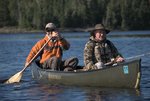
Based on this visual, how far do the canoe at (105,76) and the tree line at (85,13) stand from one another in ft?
276

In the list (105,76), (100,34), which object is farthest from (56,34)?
(105,76)

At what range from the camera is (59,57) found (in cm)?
1817

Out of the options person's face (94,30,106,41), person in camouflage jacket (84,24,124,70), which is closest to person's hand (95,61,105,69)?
person in camouflage jacket (84,24,124,70)

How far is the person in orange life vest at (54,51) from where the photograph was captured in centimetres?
1789

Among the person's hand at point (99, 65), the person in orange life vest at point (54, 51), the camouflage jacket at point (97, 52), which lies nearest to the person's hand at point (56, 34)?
the person in orange life vest at point (54, 51)

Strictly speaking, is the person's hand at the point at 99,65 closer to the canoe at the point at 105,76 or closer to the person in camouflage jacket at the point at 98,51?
the person in camouflage jacket at the point at 98,51

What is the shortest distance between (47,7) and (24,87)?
293 feet

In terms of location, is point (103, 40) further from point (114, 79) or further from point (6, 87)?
point (6, 87)

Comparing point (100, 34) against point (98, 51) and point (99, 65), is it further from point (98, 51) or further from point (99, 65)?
point (99, 65)

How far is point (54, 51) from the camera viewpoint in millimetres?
18406

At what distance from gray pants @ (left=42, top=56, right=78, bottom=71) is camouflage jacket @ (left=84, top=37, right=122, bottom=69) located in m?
1.47

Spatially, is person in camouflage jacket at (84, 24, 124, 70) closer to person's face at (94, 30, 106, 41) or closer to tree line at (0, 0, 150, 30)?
person's face at (94, 30, 106, 41)

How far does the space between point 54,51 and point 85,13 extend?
87865 millimetres

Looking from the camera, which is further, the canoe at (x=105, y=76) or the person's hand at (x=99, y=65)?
the person's hand at (x=99, y=65)
